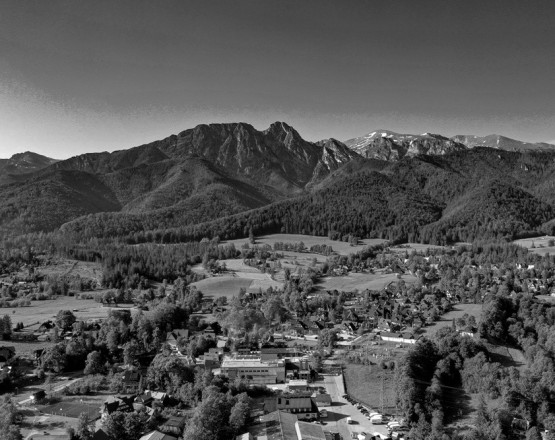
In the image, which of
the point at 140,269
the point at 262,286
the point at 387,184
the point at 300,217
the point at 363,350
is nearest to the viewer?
the point at 363,350

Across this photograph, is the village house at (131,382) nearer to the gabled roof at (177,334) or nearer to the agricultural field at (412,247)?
the gabled roof at (177,334)

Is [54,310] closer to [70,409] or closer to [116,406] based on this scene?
[70,409]

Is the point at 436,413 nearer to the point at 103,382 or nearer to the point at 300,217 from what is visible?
the point at 103,382

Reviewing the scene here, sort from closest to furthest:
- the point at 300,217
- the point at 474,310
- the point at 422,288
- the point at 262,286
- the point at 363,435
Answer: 1. the point at 363,435
2. the point at 474,310
3. the point at 422,288
4. the point at 262,286
5. the point at 300,217

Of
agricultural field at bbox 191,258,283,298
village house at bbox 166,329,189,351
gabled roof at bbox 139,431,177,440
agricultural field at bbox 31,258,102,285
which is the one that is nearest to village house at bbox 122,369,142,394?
village house at bbox 166,329,189,351

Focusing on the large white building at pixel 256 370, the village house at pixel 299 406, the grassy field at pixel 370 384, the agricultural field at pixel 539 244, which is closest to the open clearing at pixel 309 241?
the agricultural field at pixel 539 244

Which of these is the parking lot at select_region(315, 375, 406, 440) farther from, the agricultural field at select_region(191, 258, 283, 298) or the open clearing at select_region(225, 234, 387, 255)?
the open clearing at select_region(225, 234, 387, 255)

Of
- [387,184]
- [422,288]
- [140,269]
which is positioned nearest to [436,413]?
[422,288]
